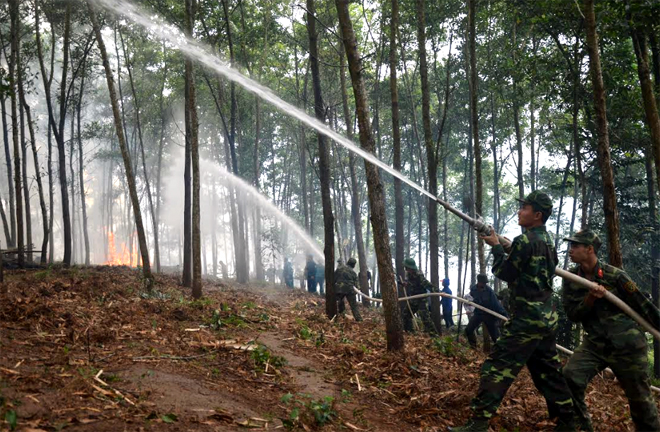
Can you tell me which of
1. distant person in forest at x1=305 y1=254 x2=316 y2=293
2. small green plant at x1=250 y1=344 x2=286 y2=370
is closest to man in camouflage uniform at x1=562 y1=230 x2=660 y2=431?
small green plant at x1=250 y1=344 x2=286 y2=370

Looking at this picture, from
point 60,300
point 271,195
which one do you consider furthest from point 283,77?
point 60,300

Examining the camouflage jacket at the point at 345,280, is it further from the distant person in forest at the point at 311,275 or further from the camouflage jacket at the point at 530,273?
the distant person in forest at the point at 311,275

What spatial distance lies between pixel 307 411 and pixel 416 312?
844 cm

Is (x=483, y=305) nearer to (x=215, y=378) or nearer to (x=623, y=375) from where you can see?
(x=623, y=375)

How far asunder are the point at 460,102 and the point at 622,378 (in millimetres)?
22347

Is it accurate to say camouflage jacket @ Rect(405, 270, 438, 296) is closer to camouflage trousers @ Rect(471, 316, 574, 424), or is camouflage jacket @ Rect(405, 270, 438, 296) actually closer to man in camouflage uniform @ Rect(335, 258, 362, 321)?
man in camouflage uniform @ Rect(335, 258, 362, 321)

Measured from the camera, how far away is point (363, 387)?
20.5ft

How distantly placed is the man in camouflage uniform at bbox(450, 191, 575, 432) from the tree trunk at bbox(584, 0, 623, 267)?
288 centimetres

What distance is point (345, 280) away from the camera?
13.2 metres

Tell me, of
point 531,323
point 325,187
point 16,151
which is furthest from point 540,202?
point 16,151

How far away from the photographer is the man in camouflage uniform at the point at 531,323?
4707 millimetres

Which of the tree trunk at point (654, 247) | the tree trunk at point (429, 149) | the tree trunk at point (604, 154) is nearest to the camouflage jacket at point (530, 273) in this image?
the tree trunk at point (604, 154)

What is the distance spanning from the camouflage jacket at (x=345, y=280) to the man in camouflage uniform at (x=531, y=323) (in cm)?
827

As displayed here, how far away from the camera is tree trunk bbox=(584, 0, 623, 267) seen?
286 inches
